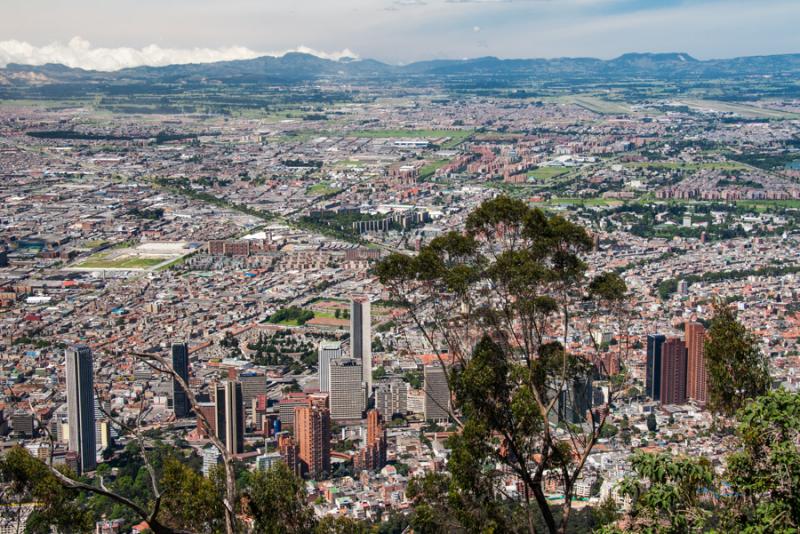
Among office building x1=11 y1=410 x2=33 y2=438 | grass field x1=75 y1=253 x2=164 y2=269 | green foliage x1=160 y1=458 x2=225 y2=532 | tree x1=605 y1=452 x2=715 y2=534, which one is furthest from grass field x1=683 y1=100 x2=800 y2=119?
tree x1=605 y1=452 x2=715 y2=534

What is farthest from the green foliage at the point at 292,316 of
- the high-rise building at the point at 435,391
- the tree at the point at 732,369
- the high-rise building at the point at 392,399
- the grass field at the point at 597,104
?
the grass field at the point at 597,104

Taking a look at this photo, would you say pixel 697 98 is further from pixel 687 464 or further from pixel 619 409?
pixel 687 464

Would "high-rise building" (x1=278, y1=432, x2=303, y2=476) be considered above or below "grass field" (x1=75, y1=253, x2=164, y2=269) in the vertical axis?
below

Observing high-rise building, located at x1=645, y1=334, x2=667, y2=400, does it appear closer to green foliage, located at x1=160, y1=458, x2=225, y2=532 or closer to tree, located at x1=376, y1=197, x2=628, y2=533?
tree, located at x1=376, y1=197, x2=628, y2=533

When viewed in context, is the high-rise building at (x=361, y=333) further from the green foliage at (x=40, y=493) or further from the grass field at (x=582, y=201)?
the grass field at (x=582, y=201)

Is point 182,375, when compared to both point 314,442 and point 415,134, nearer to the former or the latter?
point 314,442

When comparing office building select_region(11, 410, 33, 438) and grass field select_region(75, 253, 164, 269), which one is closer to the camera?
office building select_region(11, 410, 33, 438)
